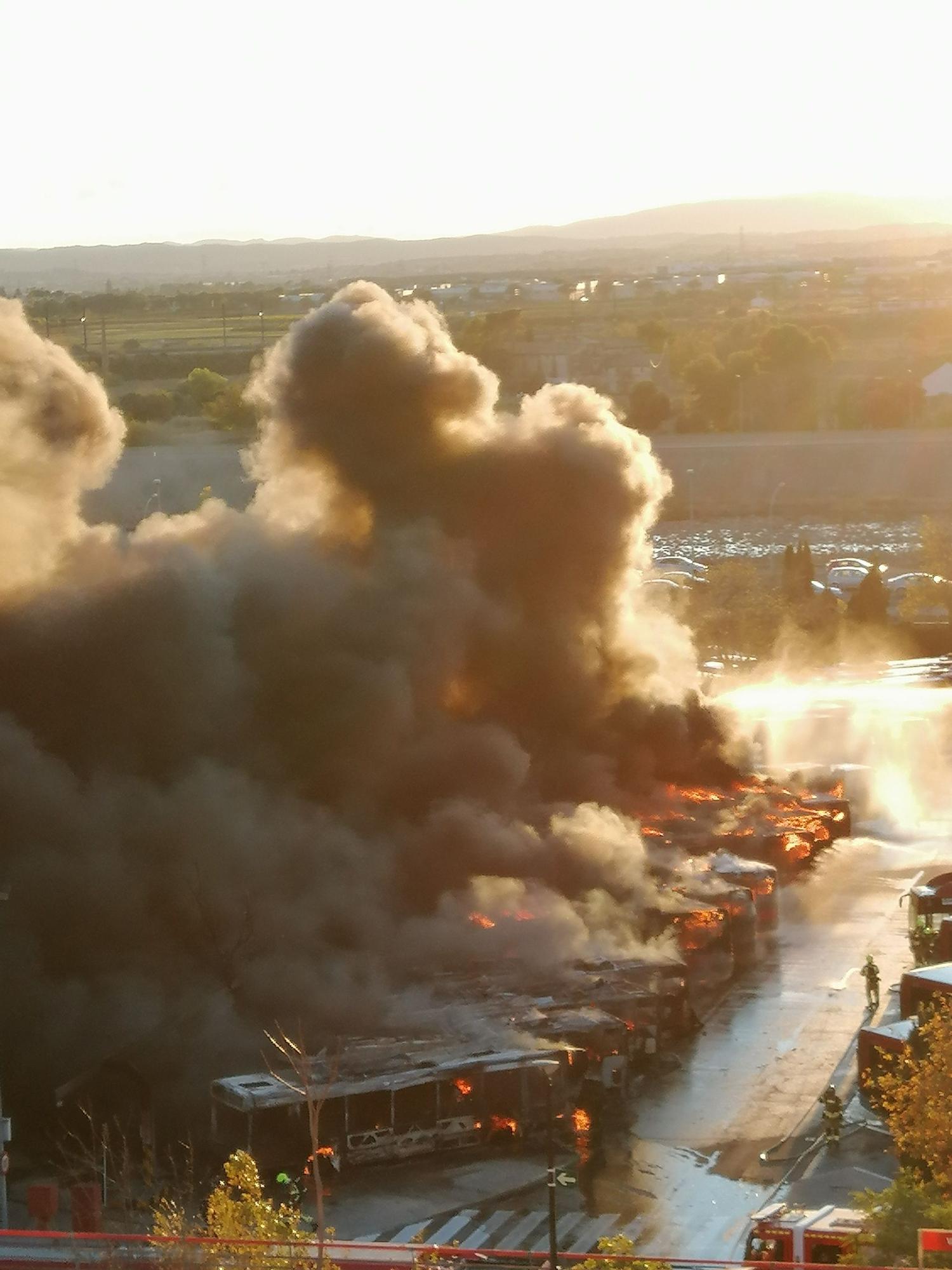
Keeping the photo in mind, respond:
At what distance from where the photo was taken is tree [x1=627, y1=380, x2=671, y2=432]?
7056cm

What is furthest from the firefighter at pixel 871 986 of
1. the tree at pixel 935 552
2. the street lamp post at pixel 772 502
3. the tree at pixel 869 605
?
A: the street lamp post at pixel 772 502

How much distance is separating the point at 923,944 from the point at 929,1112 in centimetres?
844

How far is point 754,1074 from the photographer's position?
66.2 ft

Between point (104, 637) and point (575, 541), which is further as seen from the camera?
point (575, 541)

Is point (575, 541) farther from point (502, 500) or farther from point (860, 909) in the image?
point (860, 909)

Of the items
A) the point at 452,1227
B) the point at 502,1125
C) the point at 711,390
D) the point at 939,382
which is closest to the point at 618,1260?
the point at 452,1227

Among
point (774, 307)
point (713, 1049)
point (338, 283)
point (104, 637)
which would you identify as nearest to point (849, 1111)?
point (713, 1049)

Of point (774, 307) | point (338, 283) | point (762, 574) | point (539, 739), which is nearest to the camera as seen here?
point (539, 739)

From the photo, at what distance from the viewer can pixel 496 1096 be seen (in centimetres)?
1842

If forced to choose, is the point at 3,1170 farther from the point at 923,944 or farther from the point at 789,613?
the point at 789,613

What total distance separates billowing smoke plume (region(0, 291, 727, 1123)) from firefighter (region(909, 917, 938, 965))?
335 centimetres

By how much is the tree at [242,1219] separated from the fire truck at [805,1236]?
3.61m

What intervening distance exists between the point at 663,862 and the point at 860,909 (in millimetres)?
2700

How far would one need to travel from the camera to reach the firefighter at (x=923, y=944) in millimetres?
23188
